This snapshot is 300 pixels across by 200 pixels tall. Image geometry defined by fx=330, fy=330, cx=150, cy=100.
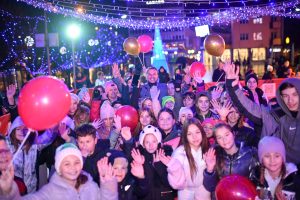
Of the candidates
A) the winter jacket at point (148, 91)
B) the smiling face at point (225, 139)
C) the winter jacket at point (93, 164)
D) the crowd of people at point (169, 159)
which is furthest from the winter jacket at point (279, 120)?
the winter jacket at point (148, 91)

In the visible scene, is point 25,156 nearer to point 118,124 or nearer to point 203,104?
point 118,124

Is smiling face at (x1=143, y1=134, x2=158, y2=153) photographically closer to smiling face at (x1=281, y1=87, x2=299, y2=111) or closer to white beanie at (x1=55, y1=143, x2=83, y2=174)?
white beanie at (x1=55, y1=143, x2=83, y2=174)

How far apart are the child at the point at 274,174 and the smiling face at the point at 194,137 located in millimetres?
802

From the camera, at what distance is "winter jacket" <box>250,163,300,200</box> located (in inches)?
140

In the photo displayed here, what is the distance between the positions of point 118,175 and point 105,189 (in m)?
0.37

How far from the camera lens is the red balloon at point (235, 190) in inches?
131

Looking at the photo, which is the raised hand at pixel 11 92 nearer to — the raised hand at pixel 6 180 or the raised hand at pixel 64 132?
the raised hand at pixel 64 132

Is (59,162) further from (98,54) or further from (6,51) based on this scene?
(98,54)

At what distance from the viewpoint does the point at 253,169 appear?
156 inches

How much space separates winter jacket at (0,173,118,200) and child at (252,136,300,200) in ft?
5.50

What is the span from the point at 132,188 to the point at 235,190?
1399mm

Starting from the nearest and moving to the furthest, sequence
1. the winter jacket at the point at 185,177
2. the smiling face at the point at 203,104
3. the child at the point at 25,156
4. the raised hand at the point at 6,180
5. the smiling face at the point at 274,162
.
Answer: the raised hand at the point at 6,180 → the smiling face at the point at 274,162 → the winter jacket at the point at 185,177 → the child at the point at 25,156 → the smiling face at the point at 203,104

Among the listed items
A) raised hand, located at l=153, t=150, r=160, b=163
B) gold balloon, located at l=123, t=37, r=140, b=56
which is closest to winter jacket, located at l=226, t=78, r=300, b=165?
raised hand, located at l=153, t=150, r=160, b=163

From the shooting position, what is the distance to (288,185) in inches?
143
